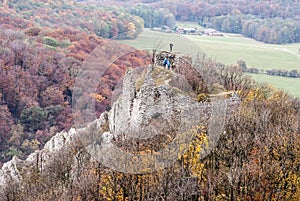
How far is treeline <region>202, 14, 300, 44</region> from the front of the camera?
75975 millimetres

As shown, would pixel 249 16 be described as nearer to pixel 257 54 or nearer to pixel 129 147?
pixel 257 54

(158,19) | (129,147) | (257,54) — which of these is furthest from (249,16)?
(129,147)

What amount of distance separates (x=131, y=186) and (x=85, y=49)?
203 feet

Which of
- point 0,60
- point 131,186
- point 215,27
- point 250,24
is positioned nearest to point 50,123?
point 0,60

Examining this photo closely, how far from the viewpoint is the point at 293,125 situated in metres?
22.6

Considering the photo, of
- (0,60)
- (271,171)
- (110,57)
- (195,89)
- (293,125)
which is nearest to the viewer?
(271,171)

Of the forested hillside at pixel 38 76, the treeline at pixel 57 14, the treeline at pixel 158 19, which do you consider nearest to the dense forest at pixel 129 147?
the forested hillside at pixel 38 76

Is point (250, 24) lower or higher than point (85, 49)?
higher

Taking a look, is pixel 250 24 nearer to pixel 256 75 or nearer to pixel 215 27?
pixel 215 27

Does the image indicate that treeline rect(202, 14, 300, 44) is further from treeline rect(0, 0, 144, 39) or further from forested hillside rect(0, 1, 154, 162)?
treeline rect(0, 0, 144, 39)

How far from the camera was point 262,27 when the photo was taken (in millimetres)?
78875

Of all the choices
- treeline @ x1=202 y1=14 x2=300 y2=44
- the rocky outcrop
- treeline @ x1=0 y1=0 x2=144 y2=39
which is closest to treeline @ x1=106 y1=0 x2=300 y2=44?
treeline @ x1=202 y1=14 x2=300 y2=44

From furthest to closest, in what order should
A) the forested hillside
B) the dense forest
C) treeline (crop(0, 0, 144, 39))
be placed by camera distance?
treeline (crop(0, 0, 144, 39)) → the forested hillside → the dense forest

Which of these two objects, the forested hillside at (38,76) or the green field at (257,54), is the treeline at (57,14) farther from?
the green field at (257,54)
